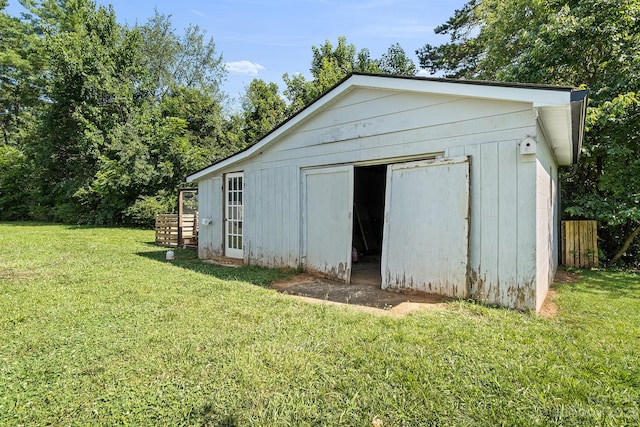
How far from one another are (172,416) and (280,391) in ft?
2.26

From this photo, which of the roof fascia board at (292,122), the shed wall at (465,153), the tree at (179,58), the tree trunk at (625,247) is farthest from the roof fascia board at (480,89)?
the tree at (179,58)

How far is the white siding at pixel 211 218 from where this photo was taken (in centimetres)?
859

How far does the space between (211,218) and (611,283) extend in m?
8.52

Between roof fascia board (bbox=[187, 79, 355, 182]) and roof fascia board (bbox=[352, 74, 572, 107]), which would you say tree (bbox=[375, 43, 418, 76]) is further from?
roof fascia board (bbox=[352, 74, 572, 107])

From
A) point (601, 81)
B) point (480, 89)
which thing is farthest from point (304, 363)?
point (601, 81)

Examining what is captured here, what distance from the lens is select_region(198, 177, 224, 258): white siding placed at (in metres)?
8.59

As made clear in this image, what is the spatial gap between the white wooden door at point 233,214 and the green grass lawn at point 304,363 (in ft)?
11.5

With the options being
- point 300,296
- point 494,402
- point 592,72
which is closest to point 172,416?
point 494,402

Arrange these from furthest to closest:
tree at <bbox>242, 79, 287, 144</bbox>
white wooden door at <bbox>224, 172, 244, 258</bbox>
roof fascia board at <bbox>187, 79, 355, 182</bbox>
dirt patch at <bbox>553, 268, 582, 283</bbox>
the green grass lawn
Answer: tree at <bbox>242, 79, 287, 144</bbox>, white wooden door at <bbox>224, 172, 244, 258</bbox>, dirt patch at <bbox>553, 268, 582, 283</bbox>, roof fascia board at <bbox>187, 79, 355, 182</bbox>, the green grass lawn

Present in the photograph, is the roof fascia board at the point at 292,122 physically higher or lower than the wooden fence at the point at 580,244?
higher

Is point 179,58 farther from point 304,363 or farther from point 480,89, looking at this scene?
point 304,363

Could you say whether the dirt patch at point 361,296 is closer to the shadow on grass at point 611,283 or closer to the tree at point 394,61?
the shadow on grass at point 611,283

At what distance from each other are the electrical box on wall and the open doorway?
4.63 metres

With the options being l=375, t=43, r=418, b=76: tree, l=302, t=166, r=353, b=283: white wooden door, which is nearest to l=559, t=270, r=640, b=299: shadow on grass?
l=302, t=166, r=353, b=283: white wooden door
